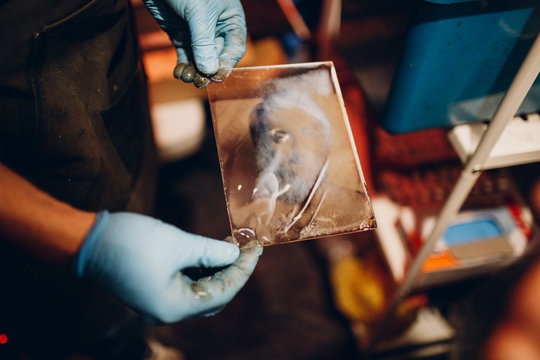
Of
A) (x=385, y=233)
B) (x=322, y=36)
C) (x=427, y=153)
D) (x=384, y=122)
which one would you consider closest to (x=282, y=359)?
(x=385, y=233)

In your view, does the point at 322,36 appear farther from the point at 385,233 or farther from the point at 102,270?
A: the point at 102,270

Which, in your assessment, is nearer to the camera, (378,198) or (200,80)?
(200,80)

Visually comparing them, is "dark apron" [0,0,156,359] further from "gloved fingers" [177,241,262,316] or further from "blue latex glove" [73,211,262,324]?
"gloved fingers" [177,241,262,316]

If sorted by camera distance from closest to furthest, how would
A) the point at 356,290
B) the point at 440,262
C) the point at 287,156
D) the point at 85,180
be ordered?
the point at 287,156, the point at 85,180, the point at 440,262, the point at 356,290

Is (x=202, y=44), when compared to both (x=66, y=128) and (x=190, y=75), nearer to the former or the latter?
(x=190, y=75)

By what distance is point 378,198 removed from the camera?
1.27m

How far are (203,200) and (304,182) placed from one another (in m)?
1.42

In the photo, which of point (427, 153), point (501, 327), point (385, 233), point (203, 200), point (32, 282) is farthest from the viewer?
point (203, 200)

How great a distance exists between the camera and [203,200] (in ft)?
6.77

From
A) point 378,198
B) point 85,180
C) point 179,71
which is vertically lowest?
point 378,198

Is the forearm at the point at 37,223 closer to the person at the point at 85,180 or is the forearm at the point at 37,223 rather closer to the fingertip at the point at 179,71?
the person at the point at 85,180

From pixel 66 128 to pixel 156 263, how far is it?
394 mm

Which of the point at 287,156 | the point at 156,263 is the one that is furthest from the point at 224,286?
the point at 287,156

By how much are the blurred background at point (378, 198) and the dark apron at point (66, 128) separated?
70 cm
